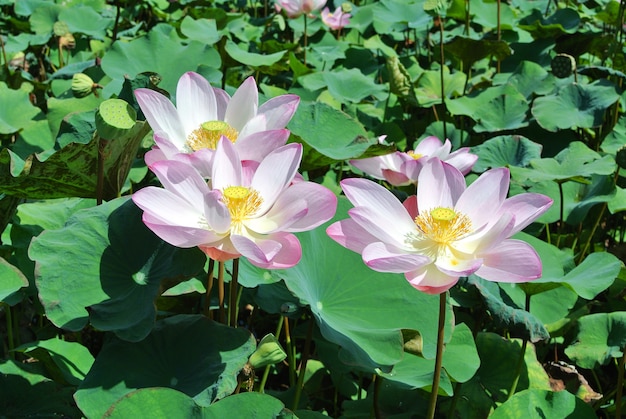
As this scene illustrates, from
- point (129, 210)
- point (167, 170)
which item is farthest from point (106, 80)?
point (167, 170)

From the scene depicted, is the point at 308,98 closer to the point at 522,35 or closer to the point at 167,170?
the point at 522,35

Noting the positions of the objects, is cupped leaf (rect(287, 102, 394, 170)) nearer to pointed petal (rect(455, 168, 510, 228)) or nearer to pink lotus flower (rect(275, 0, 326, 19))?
pointed petal (rect(455, 168, 510, 228))

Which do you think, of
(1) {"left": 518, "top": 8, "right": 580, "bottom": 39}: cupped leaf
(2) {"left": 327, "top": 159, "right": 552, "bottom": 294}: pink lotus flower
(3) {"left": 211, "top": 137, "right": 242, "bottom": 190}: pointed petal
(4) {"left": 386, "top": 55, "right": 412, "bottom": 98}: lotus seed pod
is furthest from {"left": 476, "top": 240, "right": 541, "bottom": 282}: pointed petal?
(1) {"left": 518, "top": 8, "right": 580, "bottom": 39}: cupped leaf

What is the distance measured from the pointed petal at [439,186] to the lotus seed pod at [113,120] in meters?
0.43

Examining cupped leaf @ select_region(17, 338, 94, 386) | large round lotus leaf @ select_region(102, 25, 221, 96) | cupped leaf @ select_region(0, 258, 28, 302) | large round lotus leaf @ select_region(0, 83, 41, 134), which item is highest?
cupped leaf @ select_region(0, 258, 28, 302)

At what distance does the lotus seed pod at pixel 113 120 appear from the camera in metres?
1.01

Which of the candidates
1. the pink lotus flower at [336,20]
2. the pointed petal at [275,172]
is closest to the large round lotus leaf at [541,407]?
the pointed petal at [275,172]

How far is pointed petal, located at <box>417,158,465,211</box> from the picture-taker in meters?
1.03

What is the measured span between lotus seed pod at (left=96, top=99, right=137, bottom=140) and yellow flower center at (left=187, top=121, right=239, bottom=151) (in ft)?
0.39

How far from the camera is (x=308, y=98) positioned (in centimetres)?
226

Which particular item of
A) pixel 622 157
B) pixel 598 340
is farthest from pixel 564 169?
pixel 598 340

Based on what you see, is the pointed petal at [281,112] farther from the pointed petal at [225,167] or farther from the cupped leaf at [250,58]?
the cupped leaf at [250,58]

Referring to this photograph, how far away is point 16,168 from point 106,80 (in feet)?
3.43

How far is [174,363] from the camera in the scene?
102cm
